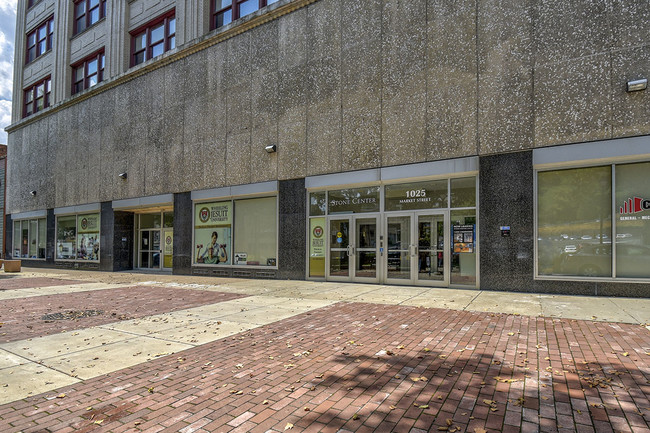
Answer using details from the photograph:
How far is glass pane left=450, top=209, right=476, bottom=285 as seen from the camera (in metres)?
10.9

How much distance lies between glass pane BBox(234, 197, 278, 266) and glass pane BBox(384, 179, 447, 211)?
4645 millimetres

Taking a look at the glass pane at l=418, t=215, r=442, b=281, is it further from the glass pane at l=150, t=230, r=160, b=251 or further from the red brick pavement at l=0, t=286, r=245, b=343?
the glass pane at l=150, t=230, r=160, b=251

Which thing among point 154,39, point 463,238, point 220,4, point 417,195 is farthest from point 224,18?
point 463,238

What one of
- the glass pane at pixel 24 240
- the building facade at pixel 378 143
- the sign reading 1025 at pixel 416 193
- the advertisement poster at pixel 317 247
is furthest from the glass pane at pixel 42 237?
the sign reading 1025 at pixel 416 193

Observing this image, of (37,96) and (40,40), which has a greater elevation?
(40,40)

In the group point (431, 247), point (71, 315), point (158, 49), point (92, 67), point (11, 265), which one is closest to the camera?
point (71, 315)

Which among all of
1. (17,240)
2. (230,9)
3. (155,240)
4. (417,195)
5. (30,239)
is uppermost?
(230,9)

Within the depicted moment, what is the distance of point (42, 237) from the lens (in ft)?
83.4

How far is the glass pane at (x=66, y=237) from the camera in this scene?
22938mm

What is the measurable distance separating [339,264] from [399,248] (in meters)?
2.23

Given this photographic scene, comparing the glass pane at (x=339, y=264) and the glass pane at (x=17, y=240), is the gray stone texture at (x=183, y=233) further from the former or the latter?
the glass pane at (x=17, y=240)

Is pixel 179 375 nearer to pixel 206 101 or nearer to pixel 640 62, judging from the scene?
pixel 640 62

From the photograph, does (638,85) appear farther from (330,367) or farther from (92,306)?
(92,306)

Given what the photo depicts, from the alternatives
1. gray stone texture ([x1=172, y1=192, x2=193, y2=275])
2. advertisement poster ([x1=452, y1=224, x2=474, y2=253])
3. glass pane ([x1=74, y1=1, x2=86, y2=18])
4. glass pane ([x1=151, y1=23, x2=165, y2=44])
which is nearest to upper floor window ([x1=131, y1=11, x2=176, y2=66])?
glass pane ([x1=151, y1=23, x2=165, y2=44])
